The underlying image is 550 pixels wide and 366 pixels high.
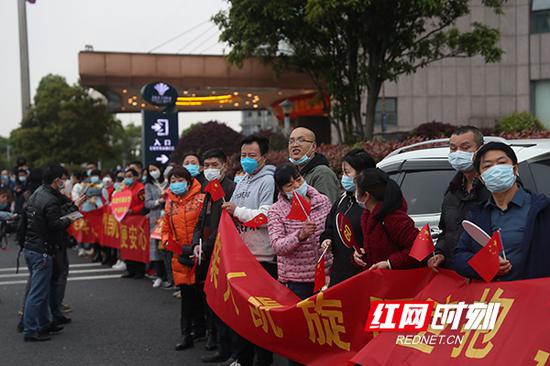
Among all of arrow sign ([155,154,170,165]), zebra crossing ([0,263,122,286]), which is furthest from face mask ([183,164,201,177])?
arrow sign ([155,154,170,165])

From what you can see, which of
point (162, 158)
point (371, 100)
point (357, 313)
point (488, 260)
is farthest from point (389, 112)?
point (488, 260)

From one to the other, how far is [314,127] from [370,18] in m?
19.6

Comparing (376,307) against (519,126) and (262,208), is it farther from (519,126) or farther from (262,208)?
(519,126)

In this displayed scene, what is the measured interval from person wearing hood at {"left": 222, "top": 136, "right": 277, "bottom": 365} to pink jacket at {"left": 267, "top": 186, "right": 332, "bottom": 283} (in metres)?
0.39

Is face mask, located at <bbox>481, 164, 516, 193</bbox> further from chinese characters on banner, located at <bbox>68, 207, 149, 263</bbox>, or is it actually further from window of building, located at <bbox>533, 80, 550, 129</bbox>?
window of building, located at <bbox>533, 80, 550, 129</bbox>

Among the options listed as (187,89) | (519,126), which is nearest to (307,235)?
(519,126)

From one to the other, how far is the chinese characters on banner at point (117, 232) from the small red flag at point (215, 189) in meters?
5.47

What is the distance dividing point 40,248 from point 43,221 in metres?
0.30

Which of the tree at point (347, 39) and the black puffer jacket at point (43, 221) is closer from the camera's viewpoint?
the black puffer jacket at point (43, 221)

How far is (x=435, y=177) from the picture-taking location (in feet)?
20.0

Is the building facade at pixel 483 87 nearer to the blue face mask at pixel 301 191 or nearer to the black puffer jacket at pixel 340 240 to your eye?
the blue face mask at pixel 301 191

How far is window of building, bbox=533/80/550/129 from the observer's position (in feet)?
98.9

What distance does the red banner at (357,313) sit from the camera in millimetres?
3309

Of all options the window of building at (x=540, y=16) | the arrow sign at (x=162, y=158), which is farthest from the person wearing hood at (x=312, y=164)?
the window of building at (x=540, y=16)
